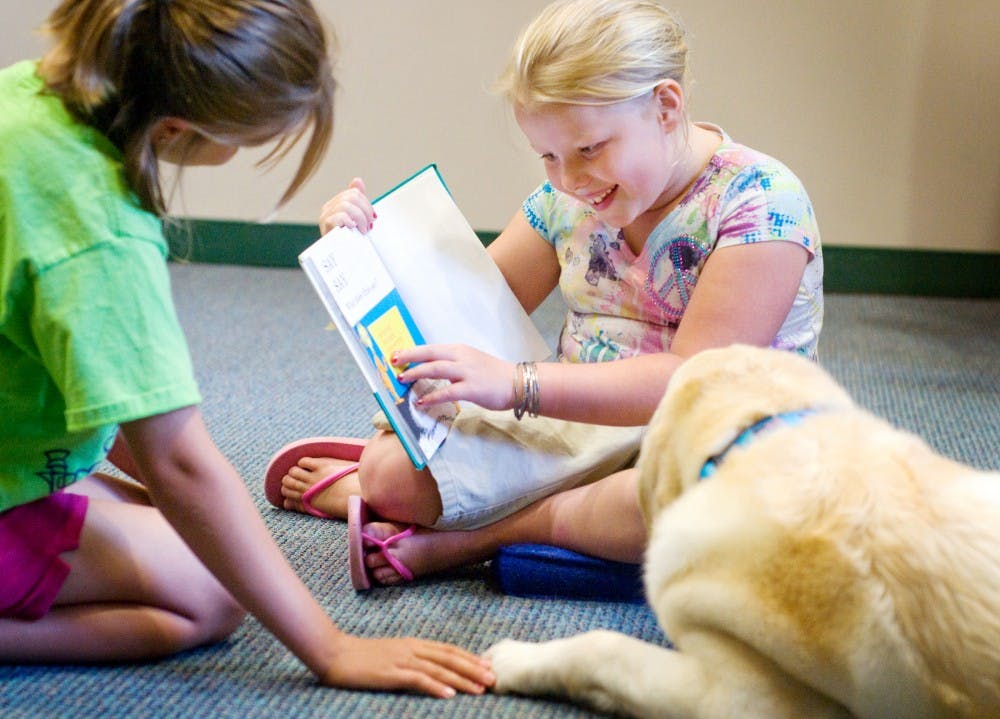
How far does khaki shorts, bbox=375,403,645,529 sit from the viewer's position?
1098mm

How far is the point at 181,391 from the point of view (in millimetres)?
789

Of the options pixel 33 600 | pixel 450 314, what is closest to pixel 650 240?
pixel 450 314

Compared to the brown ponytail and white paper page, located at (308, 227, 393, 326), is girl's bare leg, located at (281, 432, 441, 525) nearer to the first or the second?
white paper page, located at (308, 227, 393, 326)

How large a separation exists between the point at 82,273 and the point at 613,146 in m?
0.53

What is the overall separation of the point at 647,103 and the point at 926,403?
926mm

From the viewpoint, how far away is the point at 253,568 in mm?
846

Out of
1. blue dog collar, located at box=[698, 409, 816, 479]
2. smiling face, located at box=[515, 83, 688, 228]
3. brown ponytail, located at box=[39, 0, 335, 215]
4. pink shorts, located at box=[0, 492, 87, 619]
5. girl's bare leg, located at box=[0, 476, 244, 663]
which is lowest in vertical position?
girl's bare leg, located at box=[0, 476, 244, 663]

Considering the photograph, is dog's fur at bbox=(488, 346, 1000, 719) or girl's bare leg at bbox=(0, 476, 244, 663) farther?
girl's bare leg at bbox=(0, 476, 244, 663)

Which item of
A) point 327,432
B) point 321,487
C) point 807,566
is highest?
point 807,566

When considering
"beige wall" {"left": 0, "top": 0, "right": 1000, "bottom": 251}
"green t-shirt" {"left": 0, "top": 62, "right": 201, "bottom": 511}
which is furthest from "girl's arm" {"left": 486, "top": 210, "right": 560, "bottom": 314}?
"beige wall" {"left": 0, "top": 0, "right": 1000, "bottom": 251}

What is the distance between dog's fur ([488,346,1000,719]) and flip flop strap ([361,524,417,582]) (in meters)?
0.33

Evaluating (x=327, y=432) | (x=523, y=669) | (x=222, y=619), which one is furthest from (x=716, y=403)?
(x=327, y=432)

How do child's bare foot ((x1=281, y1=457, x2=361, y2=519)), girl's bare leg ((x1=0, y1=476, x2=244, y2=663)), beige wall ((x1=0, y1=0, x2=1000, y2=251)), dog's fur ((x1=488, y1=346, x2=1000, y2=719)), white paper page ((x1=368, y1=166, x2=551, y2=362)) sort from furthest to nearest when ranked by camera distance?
beige wall ((x1=0, y1=0, x2=1000, y2=251))
child's bare foot ((x1=281, y1=457, x2=361, y2=519))
white paper page ((x1=368, y1=166, x2=551, y2=362))
girl's bare leg ((x1=0, y1=476, x2=244, y2=663))
dog's fur ((x1=488, y1=346, x2=1000, y2=719))

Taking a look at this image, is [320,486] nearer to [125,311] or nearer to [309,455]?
[309,455]
